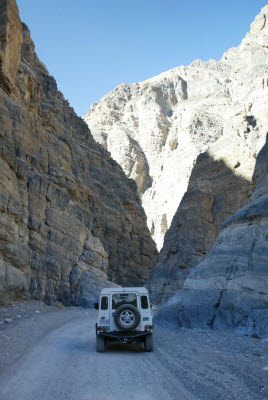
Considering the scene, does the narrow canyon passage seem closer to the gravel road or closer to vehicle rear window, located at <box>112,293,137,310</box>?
the gravel road

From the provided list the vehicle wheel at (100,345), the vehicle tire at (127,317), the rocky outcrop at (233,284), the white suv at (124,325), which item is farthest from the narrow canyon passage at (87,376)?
the rocky outcrop at (233,284)

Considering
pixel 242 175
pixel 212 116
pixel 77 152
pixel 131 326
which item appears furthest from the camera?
pixel 212 116

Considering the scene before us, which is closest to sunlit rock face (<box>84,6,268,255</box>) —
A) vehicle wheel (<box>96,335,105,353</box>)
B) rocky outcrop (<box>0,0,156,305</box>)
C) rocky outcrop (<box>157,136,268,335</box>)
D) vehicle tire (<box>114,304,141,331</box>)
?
rocky outcrop (<box>0,0,156,305</box>)

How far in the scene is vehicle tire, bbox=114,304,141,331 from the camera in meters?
9.96

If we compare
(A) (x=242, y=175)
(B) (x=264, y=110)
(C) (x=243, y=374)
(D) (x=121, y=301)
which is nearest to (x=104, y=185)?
(A) (x=242, y=175)

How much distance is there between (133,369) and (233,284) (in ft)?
26.4

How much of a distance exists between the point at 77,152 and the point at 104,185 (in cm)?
1021

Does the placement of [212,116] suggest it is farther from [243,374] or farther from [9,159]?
[243,374]

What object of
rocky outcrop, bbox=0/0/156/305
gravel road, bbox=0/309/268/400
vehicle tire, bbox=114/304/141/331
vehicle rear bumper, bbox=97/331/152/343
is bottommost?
gravel road, bbox=0/309/268/400

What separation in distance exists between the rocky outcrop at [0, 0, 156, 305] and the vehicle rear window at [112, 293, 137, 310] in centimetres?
1387

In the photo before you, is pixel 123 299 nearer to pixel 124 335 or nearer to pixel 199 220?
pixel 124 335

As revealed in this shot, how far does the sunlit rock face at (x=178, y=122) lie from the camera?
152 feet

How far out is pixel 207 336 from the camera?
503 inches

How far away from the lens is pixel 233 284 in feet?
47.8
